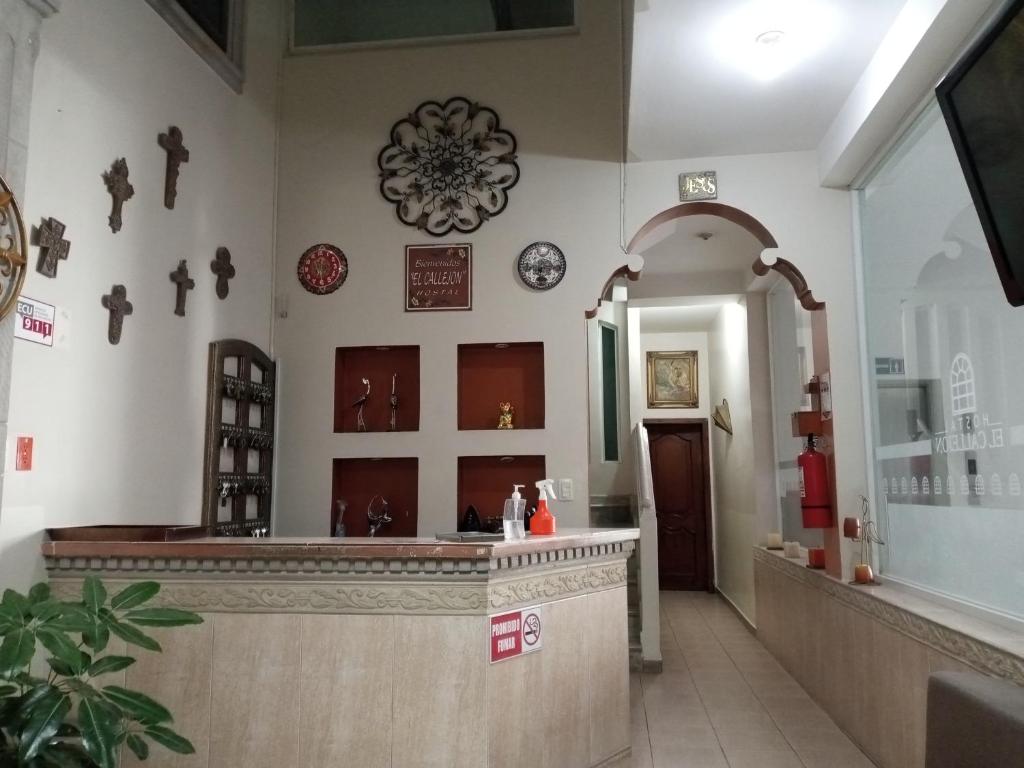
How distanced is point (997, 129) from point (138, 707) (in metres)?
3.17

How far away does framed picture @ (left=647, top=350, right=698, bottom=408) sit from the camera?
33.8 ft

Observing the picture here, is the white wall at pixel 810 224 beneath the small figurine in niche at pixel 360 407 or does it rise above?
above

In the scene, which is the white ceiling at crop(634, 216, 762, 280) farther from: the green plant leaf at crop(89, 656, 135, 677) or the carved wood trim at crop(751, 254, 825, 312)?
the green plant leaf at crop(89, 656, 135, 677)

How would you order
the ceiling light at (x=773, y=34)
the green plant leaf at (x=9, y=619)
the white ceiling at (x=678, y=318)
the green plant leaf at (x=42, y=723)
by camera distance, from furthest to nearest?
the white ceiling at (x=678, y=318) < the ceiling light at (x=773, y=34) < the green plant leaf at (x=9, y=619) < the green plant leaf at (x=42, y=723)

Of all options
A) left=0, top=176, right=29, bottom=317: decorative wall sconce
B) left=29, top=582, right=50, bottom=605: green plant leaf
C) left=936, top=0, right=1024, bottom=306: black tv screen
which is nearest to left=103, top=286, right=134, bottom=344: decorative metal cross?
left=0, top=176, right=29, bottom=317: decorative wall sconce

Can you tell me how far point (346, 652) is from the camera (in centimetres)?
278

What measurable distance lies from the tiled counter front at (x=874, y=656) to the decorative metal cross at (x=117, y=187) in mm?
3871

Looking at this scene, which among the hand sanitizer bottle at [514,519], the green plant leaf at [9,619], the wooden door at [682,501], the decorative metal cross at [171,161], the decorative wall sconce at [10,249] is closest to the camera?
the green plant leaf at [9,619]

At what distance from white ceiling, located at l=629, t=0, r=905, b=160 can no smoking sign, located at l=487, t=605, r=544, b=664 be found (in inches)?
103

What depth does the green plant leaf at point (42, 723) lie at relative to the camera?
2.13m

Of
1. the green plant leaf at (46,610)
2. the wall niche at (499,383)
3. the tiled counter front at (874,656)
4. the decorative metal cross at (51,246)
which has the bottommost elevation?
the tiled counter front at (874,656)

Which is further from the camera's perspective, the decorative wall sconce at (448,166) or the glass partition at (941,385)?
the decorative wall sconce at (448,166)

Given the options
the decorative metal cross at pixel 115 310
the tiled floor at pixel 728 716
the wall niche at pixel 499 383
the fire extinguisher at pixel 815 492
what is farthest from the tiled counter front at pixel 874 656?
the decorative metal cross at pixel 115 310

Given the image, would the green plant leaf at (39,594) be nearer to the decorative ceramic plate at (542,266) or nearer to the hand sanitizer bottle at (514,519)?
the hand sanitizer bottle at (514,519)
